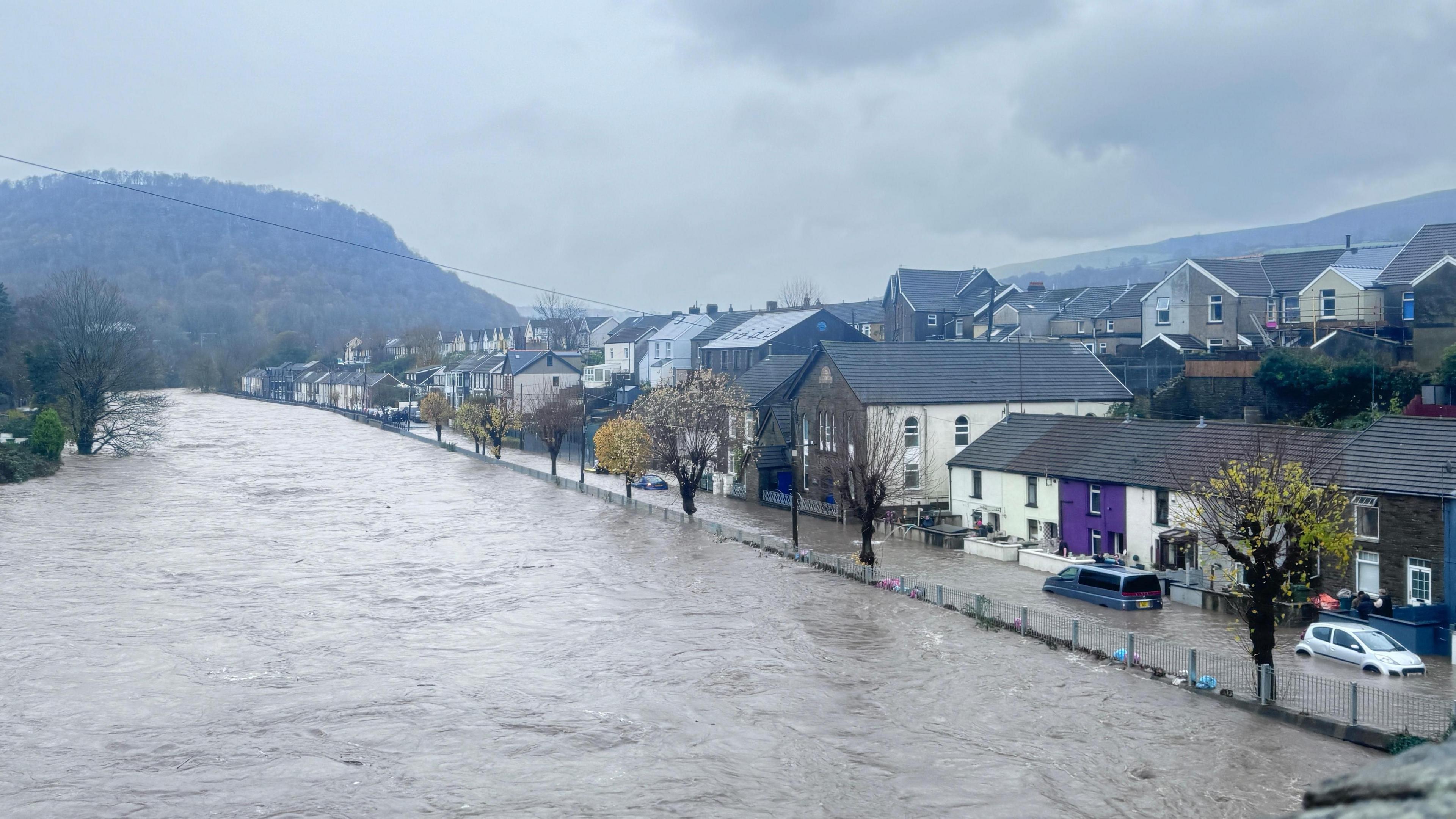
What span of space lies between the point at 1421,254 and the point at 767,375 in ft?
104

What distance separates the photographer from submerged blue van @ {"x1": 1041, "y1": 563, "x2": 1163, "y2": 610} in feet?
92.6

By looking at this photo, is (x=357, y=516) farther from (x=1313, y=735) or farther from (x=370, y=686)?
(x=1313, y=735)

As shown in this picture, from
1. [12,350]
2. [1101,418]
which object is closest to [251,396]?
[12,350]

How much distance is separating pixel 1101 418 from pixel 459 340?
492 ft

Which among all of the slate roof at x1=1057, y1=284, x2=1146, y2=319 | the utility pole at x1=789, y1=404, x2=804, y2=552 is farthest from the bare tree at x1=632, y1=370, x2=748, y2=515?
the slate roof at x1=1057, y1=284, x2=1146, y2=319

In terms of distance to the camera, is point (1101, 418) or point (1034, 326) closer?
point (1101, 418)

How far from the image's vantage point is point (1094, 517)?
3512cm

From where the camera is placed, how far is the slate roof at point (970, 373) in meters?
46.4

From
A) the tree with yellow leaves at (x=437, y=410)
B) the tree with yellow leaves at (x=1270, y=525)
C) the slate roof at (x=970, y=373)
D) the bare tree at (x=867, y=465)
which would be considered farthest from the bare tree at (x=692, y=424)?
the tree with yellow leaves at (x=437, y=410)

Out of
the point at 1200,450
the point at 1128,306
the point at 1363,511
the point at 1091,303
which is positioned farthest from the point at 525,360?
the point at 1363,511

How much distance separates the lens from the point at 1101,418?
1540 inches

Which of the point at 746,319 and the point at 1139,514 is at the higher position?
the point at 746,319

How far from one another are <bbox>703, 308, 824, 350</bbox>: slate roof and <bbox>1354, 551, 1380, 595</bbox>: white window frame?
50.7 metres

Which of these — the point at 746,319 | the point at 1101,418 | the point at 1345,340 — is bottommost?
the point at 1101,418
